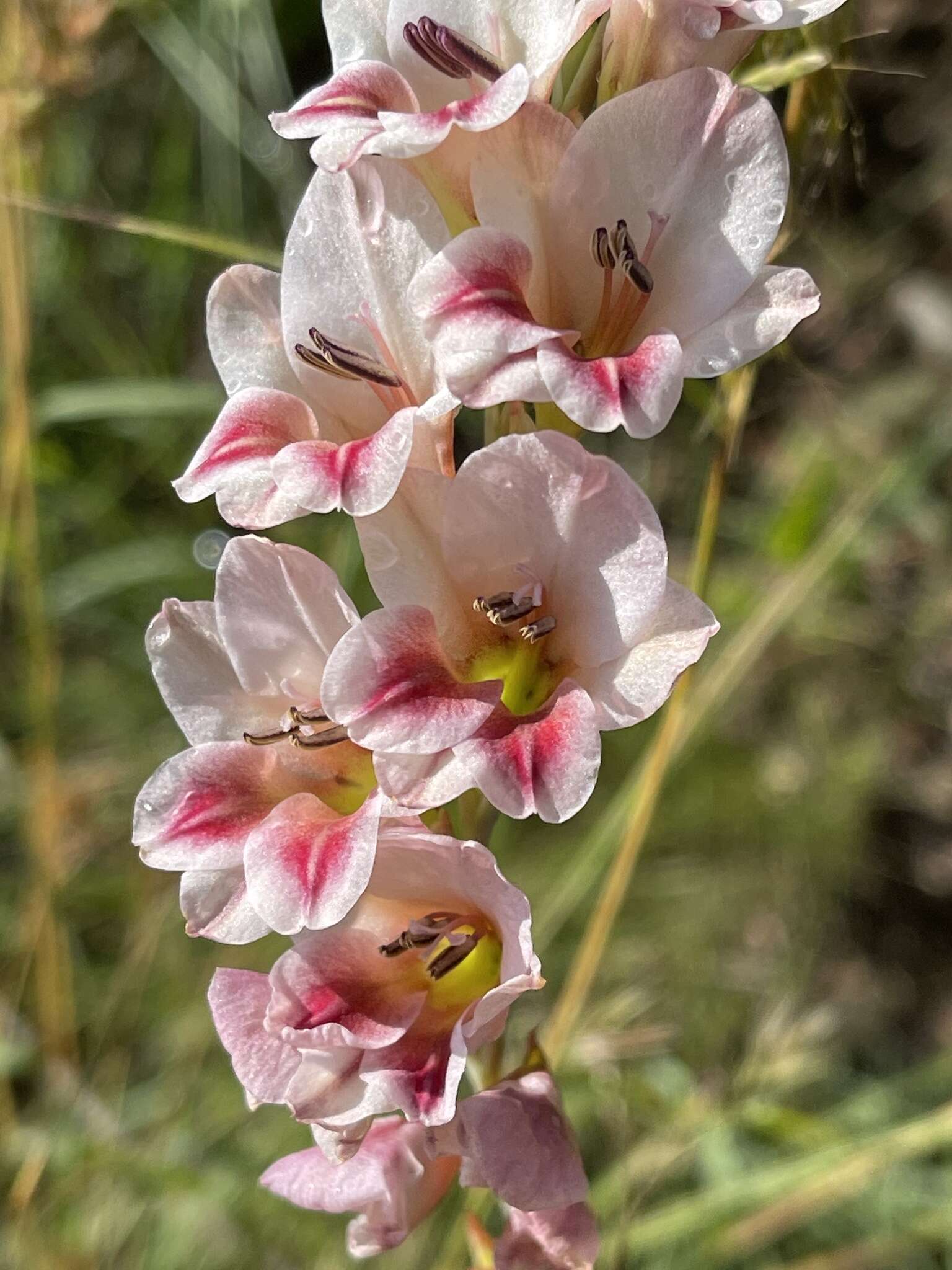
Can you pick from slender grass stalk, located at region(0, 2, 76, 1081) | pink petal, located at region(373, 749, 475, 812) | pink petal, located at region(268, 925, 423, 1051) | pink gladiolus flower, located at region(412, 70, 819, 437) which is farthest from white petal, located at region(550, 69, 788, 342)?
slender grass stalk, located at region(0, 2, 76, 1081)

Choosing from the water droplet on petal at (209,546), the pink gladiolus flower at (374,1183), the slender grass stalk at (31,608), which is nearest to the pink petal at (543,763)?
the pink gladiolus flower at (374,1183)

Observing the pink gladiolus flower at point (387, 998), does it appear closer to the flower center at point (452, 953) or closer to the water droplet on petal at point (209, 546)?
the flower center at point (452, 953)

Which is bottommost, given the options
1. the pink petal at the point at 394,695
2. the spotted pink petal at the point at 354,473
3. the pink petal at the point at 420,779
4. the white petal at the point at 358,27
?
the pink petal at the point at 420,779

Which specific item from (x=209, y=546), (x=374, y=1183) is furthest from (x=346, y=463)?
(x=209, y=546)

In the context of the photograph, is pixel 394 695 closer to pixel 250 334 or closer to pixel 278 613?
pixel 278 613

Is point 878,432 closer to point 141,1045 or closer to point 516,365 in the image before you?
point 141,1045

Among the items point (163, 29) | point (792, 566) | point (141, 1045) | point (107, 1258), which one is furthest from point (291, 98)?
point (107, 1258)

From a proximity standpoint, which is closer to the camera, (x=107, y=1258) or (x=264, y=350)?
(x=264, y=350)
